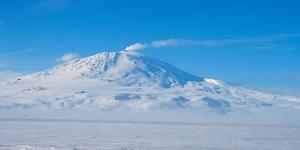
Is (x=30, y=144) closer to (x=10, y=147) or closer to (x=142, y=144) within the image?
(x=10, y=147)

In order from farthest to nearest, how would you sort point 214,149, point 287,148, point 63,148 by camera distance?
point 287,148 → point 214,149 → point 63,148

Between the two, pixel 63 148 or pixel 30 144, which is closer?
pixel 63 148

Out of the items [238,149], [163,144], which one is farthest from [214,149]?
[163,144]

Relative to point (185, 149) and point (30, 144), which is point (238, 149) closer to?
point (185, 149)

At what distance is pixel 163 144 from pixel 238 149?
322 inches

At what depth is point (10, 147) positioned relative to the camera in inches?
2120

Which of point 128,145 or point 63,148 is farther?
point 128,145

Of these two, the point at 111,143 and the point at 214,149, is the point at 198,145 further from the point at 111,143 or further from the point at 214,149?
the point at 111,143

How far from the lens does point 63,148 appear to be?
53.8 metres

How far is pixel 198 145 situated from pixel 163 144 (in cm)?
371

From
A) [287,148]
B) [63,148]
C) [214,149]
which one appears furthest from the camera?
[287,148]

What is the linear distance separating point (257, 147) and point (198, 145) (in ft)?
20.5

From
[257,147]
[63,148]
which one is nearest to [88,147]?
[63,148]

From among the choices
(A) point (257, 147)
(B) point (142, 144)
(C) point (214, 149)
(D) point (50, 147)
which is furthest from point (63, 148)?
(A) point (257, 147)
